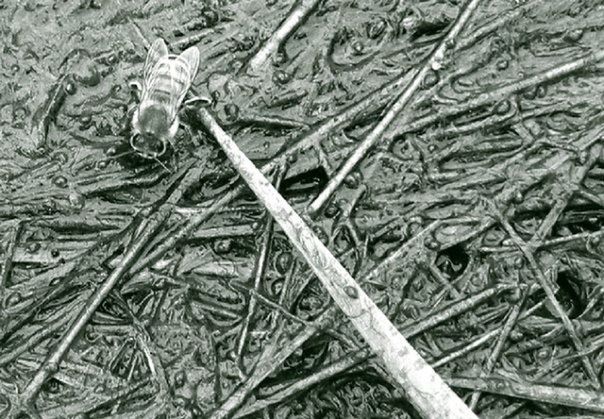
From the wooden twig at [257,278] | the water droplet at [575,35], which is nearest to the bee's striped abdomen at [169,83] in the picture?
the wooden twig at [257,278]

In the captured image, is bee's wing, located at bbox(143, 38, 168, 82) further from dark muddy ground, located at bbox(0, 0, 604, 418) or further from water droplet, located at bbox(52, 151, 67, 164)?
water droplet, located at bbox(52, 151, 67, 164)

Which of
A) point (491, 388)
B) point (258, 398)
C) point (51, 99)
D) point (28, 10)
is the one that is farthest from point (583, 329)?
point (28, 10)

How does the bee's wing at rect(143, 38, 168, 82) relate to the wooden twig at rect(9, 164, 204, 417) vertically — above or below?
above

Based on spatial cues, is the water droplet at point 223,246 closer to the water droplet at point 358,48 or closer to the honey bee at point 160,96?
the honey bee at point 160,96

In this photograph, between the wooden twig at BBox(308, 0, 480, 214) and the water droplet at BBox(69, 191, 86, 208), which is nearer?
the wooden twig at BBox(308, 0, 480, 214)

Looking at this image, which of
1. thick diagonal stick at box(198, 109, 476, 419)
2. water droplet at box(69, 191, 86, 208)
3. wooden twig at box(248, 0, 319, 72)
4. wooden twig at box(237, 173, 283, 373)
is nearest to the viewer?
thick diagonal stick at box(198, 109, 476, 419)

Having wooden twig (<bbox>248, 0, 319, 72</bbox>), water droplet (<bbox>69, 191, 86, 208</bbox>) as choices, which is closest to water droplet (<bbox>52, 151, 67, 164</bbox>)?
water droplet (<bbox>69, 191, 86, 208</bbox>)

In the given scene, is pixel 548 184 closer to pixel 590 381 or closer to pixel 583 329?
pixel 583 329
